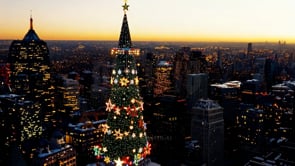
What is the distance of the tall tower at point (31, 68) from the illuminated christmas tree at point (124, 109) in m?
62.8

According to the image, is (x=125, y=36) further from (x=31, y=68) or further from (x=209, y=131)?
(x=31, y=68)

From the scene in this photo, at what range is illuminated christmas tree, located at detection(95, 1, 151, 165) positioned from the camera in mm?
16484

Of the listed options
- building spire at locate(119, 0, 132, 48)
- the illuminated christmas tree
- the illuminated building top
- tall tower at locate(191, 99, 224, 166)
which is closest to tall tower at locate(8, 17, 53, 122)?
the illuminated building top

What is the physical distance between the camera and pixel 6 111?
55.8 meters

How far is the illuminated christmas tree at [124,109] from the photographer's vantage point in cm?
1648

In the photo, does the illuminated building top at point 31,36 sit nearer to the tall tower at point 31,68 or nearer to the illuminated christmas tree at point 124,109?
the tall tower at point 31,68

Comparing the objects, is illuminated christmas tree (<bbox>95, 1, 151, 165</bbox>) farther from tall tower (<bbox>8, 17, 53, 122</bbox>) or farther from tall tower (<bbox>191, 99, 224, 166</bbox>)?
tall tower (<bbox>8, 17, 53, 122</bbox>)

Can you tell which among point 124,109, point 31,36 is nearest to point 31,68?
point 31,36

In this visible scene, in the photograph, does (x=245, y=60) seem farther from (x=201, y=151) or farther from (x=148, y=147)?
(x=148, y=147)

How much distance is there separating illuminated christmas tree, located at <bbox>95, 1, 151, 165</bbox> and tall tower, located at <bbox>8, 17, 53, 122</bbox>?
62.8 metres

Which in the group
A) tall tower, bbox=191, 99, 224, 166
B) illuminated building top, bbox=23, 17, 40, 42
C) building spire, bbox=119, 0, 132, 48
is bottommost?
tall tower, bbox=191, 99, 224, 166

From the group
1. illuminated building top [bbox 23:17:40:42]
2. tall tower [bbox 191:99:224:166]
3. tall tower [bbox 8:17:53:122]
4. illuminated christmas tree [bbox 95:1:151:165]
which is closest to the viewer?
illuminated christmas tree [bbox 95:1:151:165]

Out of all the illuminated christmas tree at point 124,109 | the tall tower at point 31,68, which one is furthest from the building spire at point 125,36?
the tall tower at point 31,68

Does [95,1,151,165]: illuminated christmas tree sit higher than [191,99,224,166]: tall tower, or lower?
higher
